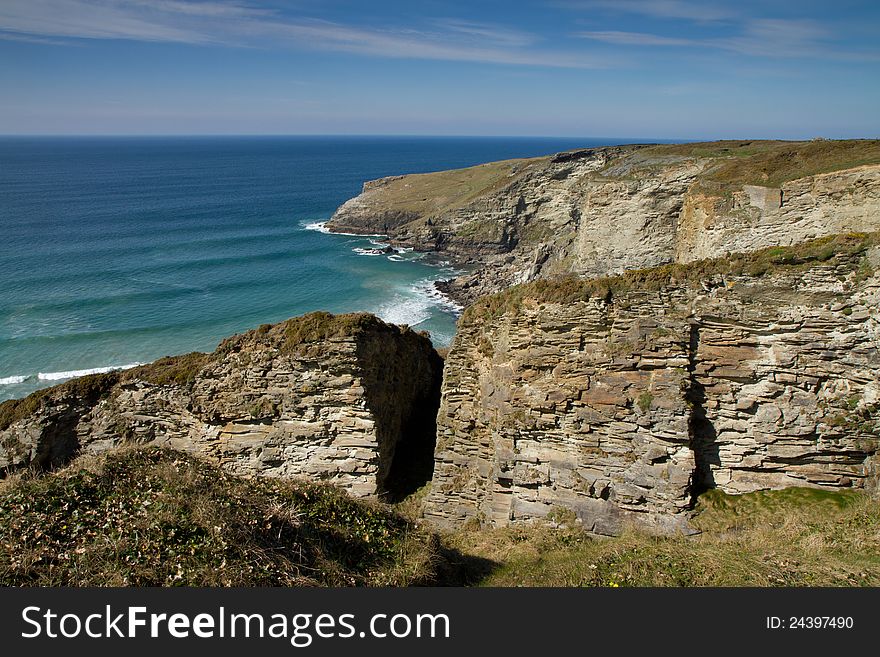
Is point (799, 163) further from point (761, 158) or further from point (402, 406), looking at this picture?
point (402, 406)

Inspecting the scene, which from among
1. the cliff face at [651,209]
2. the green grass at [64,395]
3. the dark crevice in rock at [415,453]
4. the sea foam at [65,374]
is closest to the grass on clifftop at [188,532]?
the dark crevice in rock at [415,453]

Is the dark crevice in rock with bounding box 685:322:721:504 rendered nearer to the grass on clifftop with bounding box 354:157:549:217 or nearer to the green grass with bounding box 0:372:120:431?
the green grass with bounding box 0:372:120:431

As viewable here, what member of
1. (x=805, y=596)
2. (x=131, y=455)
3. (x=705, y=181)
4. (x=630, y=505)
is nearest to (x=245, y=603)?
(x=131, y=455)

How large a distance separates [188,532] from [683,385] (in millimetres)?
10246

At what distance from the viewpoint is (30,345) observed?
40.4 m

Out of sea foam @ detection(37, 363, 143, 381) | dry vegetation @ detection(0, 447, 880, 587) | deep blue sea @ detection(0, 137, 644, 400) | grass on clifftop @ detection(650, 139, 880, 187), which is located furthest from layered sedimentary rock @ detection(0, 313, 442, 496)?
deep blue sea @ detection(0, 137, 644, 400)

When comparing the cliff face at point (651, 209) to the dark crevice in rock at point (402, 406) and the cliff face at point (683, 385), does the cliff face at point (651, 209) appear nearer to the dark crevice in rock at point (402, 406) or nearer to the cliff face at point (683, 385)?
the cliff face at point (683, 385)

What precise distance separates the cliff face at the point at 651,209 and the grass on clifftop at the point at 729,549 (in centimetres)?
1067

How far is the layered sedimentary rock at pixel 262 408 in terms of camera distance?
14812mm

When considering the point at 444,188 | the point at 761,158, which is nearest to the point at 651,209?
the point at 761,158

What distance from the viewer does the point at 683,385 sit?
38.5ft

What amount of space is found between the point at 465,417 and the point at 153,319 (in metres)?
40.8

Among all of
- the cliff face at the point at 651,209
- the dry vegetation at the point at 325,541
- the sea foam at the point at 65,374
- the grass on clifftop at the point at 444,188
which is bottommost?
the sea foam at the point at 65,374

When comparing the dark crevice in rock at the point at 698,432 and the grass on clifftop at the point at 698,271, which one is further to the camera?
the dark crevice in rock at the point at 698,432
